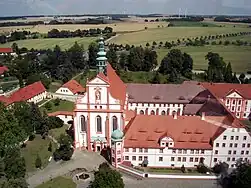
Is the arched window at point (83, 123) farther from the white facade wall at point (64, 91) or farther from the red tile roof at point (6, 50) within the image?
the red tile roof at point (6, 50)

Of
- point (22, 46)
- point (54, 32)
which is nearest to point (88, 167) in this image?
point (22, 46)

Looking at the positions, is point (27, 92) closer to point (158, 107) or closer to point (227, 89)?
point (158, 107)

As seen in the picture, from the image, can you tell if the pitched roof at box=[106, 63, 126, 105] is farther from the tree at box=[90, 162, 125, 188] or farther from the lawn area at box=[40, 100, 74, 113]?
the lawn area at box=[40, 100, 74, 113]

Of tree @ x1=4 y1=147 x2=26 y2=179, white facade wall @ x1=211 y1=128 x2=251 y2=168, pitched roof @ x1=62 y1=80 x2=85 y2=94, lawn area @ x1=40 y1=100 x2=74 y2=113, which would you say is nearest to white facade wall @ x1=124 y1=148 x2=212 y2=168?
white facade wall @ x1=211 y1=128 x2=251 y2=168

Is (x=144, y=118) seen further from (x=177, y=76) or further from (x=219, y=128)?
(x=177, y=76)

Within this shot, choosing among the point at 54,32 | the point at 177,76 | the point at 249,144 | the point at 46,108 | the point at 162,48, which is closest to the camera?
the point at 249,144

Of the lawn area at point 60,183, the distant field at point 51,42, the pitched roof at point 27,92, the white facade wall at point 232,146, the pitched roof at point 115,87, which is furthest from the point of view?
the distant field at point 51,42

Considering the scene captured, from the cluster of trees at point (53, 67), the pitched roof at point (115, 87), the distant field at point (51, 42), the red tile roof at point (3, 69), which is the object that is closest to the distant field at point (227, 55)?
the cluster of trees at point (53, 67)
